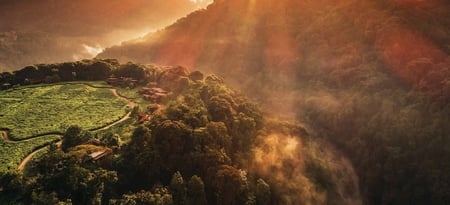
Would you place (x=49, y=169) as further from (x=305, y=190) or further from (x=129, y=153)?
(x=305, y=190)

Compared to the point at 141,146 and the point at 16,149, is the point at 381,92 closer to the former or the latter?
the point at 141,146

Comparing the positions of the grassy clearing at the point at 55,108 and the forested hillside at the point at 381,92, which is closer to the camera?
the grassy clearing at the point at 55,108

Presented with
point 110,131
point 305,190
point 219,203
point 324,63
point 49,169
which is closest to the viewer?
point 49,169

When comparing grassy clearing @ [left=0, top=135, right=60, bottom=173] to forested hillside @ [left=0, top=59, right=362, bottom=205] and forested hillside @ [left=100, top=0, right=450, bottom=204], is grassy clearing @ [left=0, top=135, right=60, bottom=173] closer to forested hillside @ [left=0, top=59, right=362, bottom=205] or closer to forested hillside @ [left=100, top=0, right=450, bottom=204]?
forested hillside @ [left=0, top=59, right=362, bottom=205]

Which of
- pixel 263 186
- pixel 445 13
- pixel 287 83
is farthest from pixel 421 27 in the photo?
pixel 263 186

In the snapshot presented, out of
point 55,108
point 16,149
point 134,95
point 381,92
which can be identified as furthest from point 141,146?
point 381,92

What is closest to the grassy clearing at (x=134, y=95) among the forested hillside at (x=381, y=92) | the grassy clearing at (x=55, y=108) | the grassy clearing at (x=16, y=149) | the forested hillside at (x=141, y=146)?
the forested hillside at (x=141, y=146)

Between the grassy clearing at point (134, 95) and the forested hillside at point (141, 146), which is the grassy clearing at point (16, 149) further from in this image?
the grassy clearing at point (134, 95)
